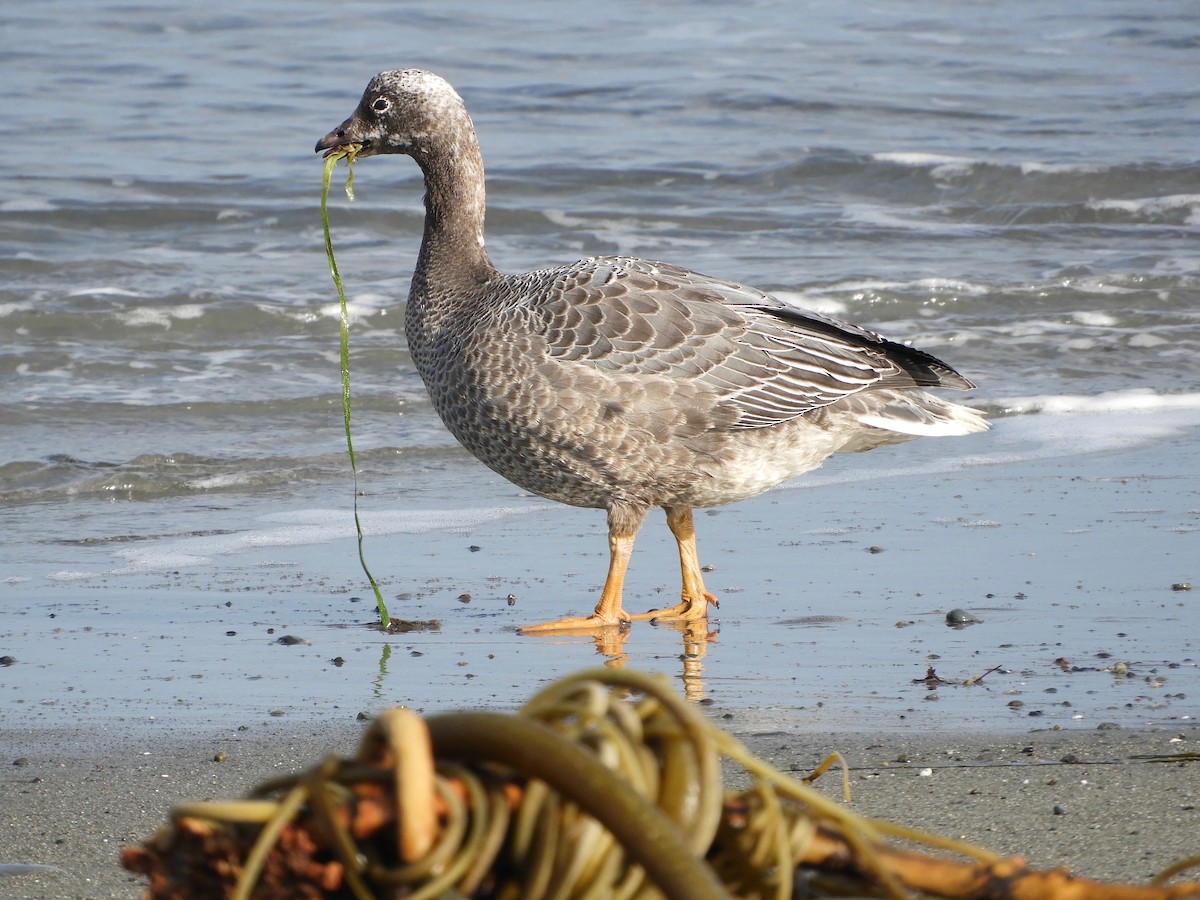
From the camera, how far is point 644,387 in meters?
6.30

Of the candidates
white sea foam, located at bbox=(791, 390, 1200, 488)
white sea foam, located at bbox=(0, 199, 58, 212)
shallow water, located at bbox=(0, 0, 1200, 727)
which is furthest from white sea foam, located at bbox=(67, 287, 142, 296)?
white sea foam, located at bbox=(791, 390, 1200, 488)

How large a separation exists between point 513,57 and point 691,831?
22.0 meters

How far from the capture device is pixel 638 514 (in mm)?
6371

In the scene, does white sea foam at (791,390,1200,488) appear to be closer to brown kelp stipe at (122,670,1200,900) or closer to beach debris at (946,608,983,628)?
beach debris at (946,608,983,628)

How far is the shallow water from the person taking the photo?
18.7 feet

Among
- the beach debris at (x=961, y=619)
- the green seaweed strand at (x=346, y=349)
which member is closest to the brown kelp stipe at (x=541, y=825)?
the green seaweed strand at (x=346, y=349)

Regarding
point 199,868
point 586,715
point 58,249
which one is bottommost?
point 58,249

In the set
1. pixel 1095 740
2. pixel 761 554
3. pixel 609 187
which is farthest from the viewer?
pixel 609 187

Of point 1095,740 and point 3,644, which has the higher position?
point 1095,740

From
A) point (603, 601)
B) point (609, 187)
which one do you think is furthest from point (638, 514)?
point (609, 187)

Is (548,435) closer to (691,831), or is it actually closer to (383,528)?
(383,528)

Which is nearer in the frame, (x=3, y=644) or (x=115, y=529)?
(x=3, y=644)

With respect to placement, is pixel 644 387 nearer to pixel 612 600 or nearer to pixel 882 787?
pixel 612 600

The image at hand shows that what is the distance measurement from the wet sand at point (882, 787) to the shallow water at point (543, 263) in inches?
11.6
